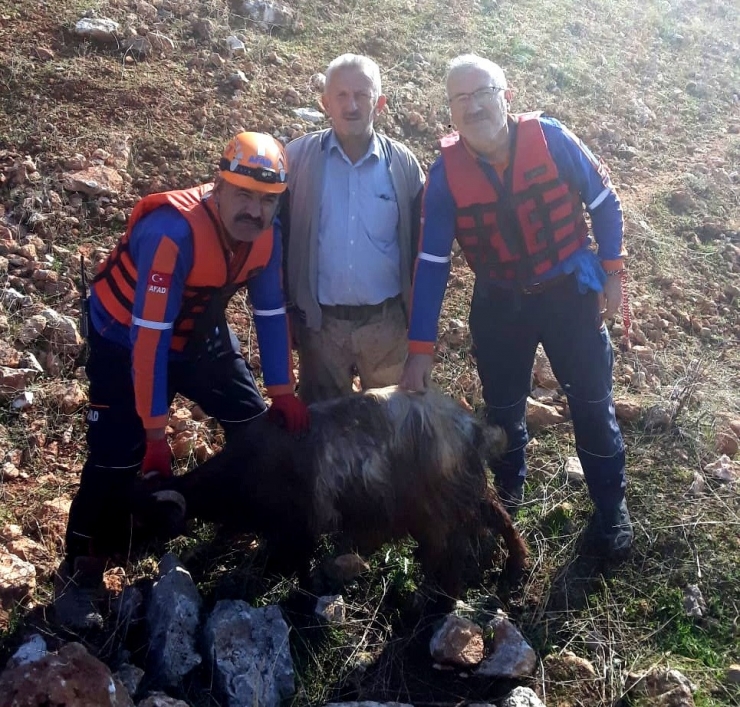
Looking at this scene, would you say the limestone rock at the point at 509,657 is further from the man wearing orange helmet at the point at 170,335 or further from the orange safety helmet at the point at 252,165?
the orange safety helmet at the point at 252,165

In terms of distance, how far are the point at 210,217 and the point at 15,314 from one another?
2605 millimetres

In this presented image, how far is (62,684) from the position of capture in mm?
2689

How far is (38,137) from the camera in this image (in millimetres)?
6395

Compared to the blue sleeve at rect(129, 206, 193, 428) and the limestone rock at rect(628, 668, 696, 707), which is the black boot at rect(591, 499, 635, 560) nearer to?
the limestone rock at rect(628, 668, 696, 707)

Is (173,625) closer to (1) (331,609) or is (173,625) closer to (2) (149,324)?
(1) (331,609)

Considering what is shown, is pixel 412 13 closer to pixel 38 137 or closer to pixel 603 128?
pixel 603 128

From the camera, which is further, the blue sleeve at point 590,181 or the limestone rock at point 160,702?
the blue sleeve at point 590,181

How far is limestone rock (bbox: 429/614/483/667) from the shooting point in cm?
378

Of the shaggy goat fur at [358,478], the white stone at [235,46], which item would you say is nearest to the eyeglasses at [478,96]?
the shaggy goat fur at [358,478]

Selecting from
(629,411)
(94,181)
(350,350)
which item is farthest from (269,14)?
(629,411)

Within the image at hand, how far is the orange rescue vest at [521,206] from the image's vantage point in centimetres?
364

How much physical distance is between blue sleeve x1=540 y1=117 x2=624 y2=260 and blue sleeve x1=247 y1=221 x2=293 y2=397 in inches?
58.9

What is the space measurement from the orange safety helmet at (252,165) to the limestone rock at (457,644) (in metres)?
2.42

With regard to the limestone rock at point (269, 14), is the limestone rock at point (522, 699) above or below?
below
